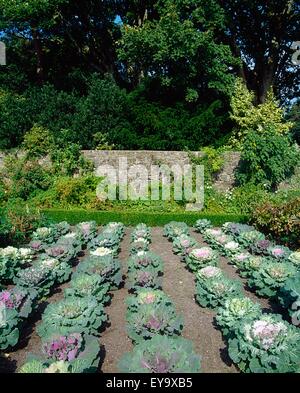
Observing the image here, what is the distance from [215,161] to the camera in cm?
1455

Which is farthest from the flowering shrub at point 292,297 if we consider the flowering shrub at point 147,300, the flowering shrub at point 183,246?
the flowering shrub at point 183,246

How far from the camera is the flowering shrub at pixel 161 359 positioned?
11.4ft

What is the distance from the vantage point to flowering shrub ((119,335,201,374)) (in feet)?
11.4

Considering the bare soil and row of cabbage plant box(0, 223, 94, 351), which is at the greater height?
row of cabbage plant box(0, 223, 94, 351)

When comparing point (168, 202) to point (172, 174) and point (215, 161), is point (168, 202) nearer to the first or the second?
point (172, 174)

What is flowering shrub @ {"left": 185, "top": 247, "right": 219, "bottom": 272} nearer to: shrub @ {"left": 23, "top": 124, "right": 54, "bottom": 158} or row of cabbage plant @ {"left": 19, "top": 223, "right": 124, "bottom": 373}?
row of cabbage plant @ {"left": 19, "top": 223, "right": 124, "bottom": 373}

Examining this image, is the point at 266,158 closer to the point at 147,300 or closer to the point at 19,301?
the point at 147,300

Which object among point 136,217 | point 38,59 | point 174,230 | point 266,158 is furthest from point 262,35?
point 174,230

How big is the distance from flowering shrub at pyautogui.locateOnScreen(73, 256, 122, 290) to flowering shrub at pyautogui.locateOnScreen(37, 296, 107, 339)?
1.22 meters

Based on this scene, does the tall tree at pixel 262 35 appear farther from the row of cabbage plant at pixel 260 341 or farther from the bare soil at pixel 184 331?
the row of cabbage plant at pixel 260 341

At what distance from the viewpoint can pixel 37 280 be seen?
5.81 metres

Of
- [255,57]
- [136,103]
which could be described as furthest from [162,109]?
[255,57]

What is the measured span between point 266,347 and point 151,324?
1352 millimetres

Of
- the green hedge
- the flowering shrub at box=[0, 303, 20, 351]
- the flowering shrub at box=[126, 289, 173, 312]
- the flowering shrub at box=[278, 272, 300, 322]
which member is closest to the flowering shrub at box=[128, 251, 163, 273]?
the flowering shrub at box=[126, 289, 173, 312]
